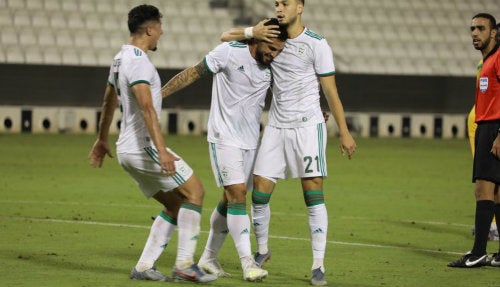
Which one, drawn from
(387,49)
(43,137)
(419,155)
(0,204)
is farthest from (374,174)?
(387,49)

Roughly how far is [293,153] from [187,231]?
1073 millimetres

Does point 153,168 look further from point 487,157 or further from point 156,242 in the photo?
point 487,157

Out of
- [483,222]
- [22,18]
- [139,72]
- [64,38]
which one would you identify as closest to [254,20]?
[64,38]

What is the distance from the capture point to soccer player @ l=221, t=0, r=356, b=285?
7.98m

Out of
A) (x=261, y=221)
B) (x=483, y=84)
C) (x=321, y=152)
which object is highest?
(x=483, y=84)

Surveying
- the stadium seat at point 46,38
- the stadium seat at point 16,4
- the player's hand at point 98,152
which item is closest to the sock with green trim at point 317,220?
the player's hand at point 98,152

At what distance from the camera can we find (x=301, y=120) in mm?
8086

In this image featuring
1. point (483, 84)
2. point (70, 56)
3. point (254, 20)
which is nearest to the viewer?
point (483, 84)

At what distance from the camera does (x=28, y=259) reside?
8.84 m

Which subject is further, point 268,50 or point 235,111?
point 235,111

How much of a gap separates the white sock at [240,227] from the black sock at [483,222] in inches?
87.1

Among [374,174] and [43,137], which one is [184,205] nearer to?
[374,174]

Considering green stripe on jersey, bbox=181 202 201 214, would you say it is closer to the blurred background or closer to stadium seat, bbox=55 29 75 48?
the blurred background

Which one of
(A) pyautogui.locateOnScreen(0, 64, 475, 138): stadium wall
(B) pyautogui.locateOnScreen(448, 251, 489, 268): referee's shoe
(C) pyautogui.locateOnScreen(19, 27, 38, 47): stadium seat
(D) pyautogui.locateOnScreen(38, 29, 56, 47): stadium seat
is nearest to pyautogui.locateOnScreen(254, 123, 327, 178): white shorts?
(B) pyautogui.locateOnScreen(448, 251, 489, 268): referee's shoe
